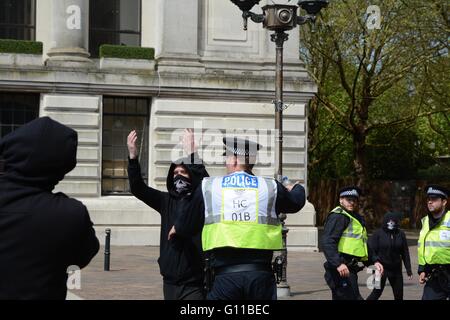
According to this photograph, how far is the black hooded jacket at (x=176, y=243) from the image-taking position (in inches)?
351

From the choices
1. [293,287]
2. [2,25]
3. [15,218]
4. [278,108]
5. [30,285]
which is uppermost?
[2,25]

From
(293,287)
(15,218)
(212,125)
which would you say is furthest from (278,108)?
(15,218)

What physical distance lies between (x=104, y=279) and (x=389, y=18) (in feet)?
66.8

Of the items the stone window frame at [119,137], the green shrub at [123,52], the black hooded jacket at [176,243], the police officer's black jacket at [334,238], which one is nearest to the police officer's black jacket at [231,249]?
the black hooded jacket at [176,243]

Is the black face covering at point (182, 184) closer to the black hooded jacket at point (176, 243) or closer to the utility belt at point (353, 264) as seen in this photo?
the black hooded jacket at point (176, 243)

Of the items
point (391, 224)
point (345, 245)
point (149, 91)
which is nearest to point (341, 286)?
point (345, 245)

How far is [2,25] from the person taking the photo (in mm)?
28203

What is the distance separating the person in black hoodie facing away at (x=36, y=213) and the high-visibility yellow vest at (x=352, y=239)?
23.1ft

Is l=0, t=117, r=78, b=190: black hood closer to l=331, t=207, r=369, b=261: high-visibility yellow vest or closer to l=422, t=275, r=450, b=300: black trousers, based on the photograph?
l=422, t=275, r=450, b=300: black trousers

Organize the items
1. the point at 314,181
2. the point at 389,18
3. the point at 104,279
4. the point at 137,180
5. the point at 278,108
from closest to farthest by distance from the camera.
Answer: the point at 137,180
the point at 278,108
the point at 104,279
the point at 389,18
the point at 314,181

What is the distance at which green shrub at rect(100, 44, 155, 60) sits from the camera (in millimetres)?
27625

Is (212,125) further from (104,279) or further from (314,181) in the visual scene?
(314,181)

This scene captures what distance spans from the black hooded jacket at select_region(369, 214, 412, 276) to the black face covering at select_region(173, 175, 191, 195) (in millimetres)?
5828

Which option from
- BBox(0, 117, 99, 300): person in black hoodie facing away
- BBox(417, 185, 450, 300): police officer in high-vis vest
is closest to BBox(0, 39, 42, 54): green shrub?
BBox(417, 185, 450, 300): police officer in high-vis vest
